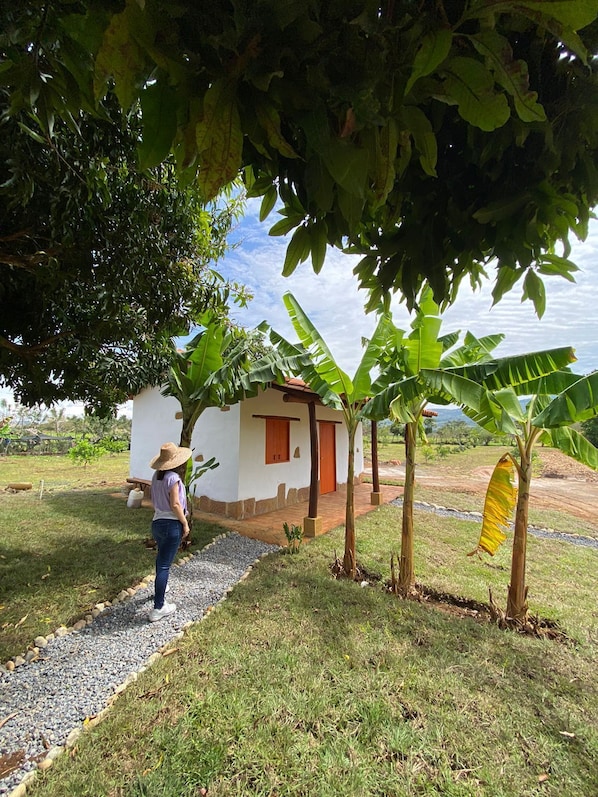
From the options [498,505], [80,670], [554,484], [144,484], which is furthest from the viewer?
[554,484]

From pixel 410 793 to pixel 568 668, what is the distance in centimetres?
243

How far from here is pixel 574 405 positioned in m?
3.70

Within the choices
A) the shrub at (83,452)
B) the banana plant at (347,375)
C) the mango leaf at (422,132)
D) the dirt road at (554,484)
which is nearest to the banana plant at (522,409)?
the banana plant at (347,375)

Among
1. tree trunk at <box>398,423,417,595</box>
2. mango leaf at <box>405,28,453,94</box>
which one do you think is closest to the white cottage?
tree trunk at <box>398,423,417,595</box>

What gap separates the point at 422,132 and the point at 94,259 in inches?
148

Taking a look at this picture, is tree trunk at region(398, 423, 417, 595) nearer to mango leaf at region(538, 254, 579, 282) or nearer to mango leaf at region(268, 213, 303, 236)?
mango leaf at region(538, 254, 579, 282)

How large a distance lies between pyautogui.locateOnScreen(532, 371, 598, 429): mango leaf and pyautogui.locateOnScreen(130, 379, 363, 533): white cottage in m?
4.48

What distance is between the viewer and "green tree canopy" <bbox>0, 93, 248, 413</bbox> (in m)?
2.69

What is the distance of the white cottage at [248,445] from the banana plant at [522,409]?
3.82 m

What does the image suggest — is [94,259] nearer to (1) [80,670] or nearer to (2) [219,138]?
(2) [219,138]

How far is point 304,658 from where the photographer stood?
11.3 feet

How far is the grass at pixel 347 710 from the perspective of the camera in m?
2.31

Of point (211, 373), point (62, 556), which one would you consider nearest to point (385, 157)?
point (211, 373)

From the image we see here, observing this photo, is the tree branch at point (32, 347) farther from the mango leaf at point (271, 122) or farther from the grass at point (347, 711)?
the mango leaf at point (271, 122)
